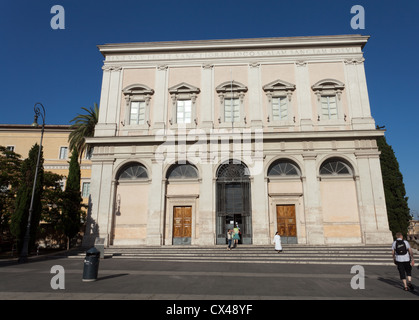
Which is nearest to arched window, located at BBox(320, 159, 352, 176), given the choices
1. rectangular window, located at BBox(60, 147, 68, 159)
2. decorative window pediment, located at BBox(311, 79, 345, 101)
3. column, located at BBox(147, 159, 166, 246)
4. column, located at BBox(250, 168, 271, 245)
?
column, located at BBox(250, 168, 271, 245)

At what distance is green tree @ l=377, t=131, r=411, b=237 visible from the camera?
23.4m

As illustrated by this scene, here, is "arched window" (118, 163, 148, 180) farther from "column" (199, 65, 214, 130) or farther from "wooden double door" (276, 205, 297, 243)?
"wooden double door" (276, 205, 297, 243)

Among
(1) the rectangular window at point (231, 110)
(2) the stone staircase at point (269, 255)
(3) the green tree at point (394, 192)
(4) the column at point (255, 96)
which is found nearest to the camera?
(2) the stone staircase at point (269, 255)

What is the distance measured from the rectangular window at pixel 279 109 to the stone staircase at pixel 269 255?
9680 mm

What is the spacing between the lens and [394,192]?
2433cm

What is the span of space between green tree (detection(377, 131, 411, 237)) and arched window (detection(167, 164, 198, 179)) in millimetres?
17527

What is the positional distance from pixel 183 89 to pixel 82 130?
41.6 ft

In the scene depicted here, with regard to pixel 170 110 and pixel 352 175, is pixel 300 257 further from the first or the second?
pixel 170 110

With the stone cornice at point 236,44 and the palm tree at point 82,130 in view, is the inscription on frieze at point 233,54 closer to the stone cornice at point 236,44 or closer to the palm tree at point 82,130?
the stone cornice at point 236,44

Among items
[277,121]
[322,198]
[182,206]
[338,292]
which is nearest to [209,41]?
[277,121]

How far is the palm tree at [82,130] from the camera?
27.5 m

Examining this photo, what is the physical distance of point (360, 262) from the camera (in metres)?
13.0

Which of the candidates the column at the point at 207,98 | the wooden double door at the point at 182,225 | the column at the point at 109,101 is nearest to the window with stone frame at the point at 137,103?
the column at the point at 109,101

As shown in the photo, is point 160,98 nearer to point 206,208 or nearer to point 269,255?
point 206,208
